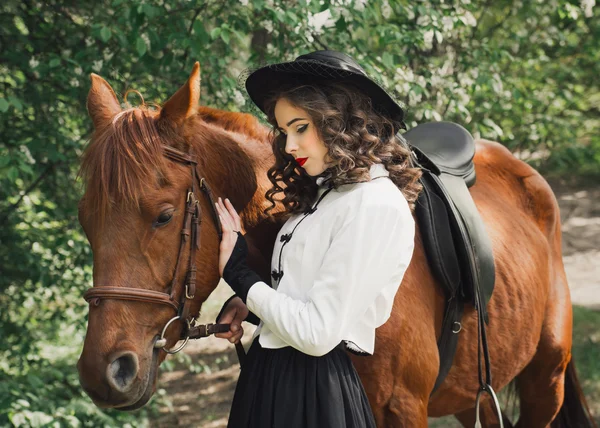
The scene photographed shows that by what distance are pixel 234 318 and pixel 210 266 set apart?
0.25 m

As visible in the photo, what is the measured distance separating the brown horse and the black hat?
24 cm

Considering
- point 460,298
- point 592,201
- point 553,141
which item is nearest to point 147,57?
point 460,298

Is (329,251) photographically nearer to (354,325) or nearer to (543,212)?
(354,325)

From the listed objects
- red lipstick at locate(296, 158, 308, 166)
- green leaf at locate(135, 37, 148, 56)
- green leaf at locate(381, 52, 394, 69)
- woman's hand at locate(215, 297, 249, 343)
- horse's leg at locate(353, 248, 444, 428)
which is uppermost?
green leaf at locate(135, 37, 148, 56)

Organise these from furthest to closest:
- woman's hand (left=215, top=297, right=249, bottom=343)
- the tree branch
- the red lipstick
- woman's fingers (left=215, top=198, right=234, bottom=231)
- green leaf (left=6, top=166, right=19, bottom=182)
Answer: the tree branch, green leaf (left=6, top=166, right=19, bottom=182), woman's hand (left=215, top=297, right=249, bottom=343), woman's fingers (left=215, top=198, right=234, bottom=231), the red lipstick

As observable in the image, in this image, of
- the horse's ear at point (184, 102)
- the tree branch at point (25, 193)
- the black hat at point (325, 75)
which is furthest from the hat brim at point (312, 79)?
the tree branch at point (25, 193)

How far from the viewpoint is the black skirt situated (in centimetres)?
182

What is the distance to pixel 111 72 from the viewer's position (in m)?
3.85

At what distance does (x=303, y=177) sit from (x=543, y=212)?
2043 millimetres

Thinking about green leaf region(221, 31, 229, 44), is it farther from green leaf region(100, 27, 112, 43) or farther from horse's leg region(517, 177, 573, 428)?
horse's leg region(517, 177, 573, 428)

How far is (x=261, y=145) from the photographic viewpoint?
2.43m

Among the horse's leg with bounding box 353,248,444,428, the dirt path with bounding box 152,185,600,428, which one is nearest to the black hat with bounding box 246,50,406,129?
the horse's leg with bounding box 353,248,444,428

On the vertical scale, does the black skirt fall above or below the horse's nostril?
below

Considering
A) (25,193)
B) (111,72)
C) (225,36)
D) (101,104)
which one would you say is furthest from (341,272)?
(25,193)
